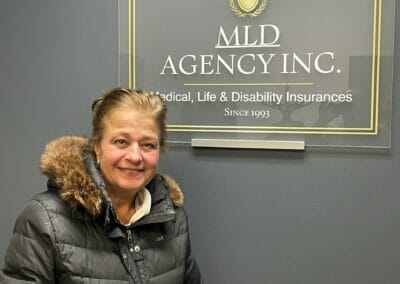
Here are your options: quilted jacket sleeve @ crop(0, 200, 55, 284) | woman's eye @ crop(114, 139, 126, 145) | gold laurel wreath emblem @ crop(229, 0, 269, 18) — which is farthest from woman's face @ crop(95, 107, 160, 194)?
gold laurel wreath emblem @ crop(229, 0, 269, 18)

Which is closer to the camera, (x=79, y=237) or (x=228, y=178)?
(x=79, y=237)

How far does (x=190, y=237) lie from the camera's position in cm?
156

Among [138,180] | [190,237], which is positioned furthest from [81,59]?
[190,237]

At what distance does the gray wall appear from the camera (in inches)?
54.6

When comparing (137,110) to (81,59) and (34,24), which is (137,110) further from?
(34,24)

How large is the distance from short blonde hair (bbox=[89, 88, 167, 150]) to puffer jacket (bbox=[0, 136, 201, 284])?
0.07 metres

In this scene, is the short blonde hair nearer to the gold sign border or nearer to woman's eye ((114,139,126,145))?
woman's eye ((114,139,126,145))

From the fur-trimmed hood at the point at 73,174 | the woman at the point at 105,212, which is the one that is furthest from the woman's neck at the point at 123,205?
the fur-trimmed hood at the point at 73,174

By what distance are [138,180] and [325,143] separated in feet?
1.78

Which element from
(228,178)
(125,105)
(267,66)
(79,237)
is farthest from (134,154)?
(267,66)

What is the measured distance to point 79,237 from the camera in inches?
47.5

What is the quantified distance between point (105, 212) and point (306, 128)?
2.01 ft

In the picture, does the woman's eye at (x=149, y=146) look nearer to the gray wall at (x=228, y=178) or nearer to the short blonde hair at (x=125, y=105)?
the short blonde hair at (x=125, y=105)

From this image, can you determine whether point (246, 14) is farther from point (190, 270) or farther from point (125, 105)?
point (190, 270)
